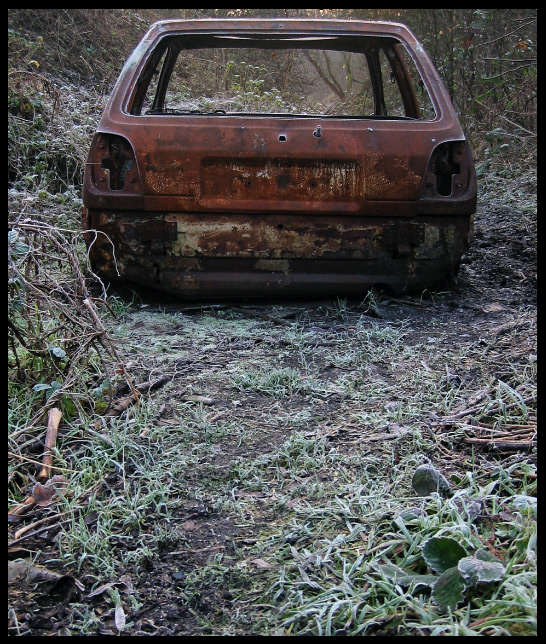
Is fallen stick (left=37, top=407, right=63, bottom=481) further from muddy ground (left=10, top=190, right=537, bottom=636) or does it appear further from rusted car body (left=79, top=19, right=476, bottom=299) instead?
rusted car body (left=79, top=19, right=476, bottom=299)

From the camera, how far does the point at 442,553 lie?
156 cm

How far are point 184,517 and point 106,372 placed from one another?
0.96 metres

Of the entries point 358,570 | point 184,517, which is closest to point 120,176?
point 184,517

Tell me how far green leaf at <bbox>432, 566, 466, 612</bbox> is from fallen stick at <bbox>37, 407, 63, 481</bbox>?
1314mm

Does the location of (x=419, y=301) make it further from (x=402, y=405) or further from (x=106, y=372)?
(x=106, y=372)

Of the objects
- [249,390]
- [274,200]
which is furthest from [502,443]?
[274,200]

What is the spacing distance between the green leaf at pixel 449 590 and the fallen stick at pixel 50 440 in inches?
51.7

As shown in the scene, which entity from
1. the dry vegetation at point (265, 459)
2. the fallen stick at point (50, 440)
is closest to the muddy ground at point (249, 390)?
the dry vegetation at point (265, 459)

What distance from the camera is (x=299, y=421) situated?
8.25 ft

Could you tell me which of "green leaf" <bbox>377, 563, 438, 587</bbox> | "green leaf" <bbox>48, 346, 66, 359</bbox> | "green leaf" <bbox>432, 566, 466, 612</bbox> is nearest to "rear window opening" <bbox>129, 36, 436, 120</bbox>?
"green leaf" <bbox>48, 346, 66, 359</bbox>

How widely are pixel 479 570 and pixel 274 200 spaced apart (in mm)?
2608

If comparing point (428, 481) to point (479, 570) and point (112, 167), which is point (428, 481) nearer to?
point (479, 570)

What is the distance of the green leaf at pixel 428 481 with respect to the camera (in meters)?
1.89
